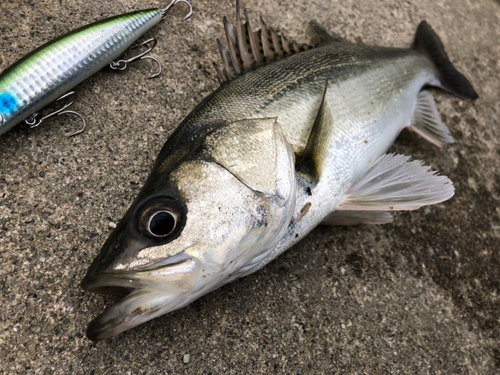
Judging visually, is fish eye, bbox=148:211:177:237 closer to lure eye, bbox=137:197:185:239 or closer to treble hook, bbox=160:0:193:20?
lure eye, bbox=137:197:185:239

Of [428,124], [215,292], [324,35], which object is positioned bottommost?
[215,292]

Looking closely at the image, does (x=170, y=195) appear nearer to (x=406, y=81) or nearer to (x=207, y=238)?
(x=207, y=238)

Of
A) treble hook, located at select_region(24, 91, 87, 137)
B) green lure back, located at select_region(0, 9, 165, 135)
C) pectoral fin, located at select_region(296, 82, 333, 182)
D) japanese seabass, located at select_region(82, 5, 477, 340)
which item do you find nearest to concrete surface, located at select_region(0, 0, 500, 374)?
treble hook, located at select_region(24, 91, 87, 137)

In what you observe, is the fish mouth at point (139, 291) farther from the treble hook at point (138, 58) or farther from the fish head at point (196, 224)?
the treble hook at point (138, 58)

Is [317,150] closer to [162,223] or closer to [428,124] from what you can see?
[162,223]

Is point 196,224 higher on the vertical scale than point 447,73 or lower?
lower

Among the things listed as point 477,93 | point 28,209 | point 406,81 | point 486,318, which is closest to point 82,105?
point 28,209

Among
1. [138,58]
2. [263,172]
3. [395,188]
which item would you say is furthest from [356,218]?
[138,58]
